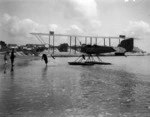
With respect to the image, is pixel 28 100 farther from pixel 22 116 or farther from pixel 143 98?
pixel 143 98

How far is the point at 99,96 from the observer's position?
8156mm

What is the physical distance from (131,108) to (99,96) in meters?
1.99

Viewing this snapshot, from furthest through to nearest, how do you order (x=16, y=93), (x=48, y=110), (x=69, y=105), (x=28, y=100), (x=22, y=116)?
(x=16, y=93) → (x=28, y=100) → (x=69, y=105) → (x=48, y=110) → (x=22, y=116)

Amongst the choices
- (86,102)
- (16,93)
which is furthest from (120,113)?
(16,93)

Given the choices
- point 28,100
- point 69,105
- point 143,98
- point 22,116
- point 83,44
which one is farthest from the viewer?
point 83,44

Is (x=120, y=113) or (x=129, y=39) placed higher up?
(x=129, y=39)

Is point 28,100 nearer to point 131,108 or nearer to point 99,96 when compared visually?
point 99,96

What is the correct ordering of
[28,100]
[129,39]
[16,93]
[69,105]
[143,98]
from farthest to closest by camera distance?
[129,39], [16,93], [143,98], [28,100], [69,105]

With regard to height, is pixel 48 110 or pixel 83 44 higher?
pixel 83 44

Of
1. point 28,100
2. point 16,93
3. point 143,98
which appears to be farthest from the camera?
point 16,93

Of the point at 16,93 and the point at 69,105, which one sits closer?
the point at 69,105

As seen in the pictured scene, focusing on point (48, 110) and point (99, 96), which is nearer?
point (48, 110)

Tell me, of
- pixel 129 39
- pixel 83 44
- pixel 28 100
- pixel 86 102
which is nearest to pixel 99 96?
pixel 86 102

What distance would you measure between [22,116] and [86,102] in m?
2.54
